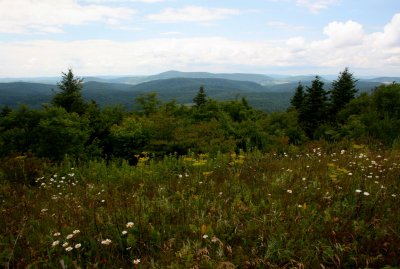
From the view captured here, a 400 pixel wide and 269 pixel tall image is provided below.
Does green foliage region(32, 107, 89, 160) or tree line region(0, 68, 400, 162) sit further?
green foliage region(32, 107, 89, 160)

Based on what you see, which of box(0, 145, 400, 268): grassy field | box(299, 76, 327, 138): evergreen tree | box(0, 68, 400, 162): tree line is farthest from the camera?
box(299, 76, 327, 138): evergreen tree

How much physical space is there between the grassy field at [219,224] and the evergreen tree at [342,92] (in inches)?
1802

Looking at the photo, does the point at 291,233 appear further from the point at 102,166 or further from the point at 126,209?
the point at 102,166

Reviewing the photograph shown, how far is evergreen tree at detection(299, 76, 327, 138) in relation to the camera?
45969 millimetres

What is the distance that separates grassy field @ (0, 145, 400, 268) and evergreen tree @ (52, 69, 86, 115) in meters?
34.9

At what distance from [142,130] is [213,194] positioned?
25602 millimetres

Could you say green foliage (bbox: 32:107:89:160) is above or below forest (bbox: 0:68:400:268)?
below

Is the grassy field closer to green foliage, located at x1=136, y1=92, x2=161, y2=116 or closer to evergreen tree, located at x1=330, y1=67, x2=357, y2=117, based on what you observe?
green foliage, located at x1=136, y1=92, x2=161, y2=116

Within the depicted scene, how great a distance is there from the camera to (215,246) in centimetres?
350

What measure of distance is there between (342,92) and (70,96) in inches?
1534

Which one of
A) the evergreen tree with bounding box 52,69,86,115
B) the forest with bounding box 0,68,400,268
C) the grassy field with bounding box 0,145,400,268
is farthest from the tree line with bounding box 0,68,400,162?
the grassy field with bounding box 0,145,400,268

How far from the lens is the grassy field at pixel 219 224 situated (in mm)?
3260

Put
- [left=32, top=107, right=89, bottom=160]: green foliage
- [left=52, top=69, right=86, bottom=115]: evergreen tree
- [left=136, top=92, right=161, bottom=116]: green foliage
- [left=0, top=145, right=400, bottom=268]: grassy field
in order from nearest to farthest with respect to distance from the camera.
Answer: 1. [left=0, top=145, right=400, bottom=268]: grassy field
2. [left=32, top=107, right=89, bottom=160]: green foliage
3. [left=52, top=69, right=86, bottom=115]: evergreen tree
4. [left=136, top=92, right=161, bottom=116]: green foliage

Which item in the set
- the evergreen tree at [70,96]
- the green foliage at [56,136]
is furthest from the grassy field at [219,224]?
the evergreen tree at [70,96]
